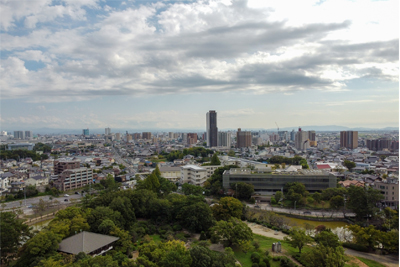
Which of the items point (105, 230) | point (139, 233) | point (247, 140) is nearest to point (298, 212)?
point (139, 233)

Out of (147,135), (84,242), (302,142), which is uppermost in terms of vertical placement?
(147,135)

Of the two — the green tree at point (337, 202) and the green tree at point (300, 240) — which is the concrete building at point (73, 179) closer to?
the green tree at point (300, 240)

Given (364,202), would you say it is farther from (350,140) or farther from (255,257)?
(350,140)

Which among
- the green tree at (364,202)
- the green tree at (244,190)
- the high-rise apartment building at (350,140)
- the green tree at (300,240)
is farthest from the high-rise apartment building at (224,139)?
the green tree at (300,240)

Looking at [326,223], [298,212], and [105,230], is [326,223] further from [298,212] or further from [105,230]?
[105,230]

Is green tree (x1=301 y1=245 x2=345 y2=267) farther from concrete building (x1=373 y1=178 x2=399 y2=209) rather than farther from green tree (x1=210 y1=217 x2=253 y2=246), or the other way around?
concrete building (x1=373 y1=178 x2=399 y2=209)

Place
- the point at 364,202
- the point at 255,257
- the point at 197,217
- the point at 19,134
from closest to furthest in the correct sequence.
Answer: the point at 255,257, the point at 197,217, the point at 364,202, the point at 19,134

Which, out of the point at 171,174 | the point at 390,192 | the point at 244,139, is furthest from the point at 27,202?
the point at 244,139
